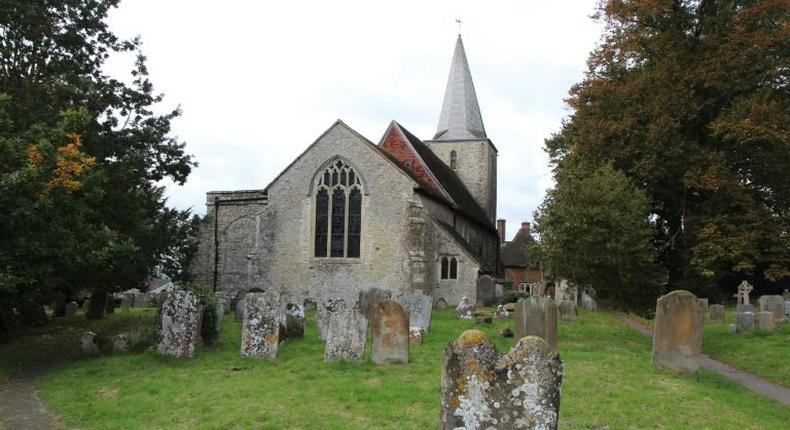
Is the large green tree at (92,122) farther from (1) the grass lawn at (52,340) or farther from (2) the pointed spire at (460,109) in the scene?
(2) the pointed spire at (460,109)

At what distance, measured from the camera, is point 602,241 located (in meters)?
17.0

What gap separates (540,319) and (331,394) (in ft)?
16.3

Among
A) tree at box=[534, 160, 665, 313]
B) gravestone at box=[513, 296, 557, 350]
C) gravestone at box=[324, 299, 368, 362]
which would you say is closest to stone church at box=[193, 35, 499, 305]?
tree at box=[534, 160, 665, 313]

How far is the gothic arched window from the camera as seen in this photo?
2950cm

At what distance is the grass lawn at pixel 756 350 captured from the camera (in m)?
13.2

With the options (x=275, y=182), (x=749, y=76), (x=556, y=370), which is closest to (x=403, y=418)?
(x=556, y=370)

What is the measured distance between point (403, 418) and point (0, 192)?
819 centimetres

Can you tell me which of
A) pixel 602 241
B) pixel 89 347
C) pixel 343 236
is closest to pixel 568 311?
pixel 602 241

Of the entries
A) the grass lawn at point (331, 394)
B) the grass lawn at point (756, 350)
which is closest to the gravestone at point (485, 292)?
the grass lawn at point (756, 350)

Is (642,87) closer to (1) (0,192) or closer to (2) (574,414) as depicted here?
(2) (574,414)

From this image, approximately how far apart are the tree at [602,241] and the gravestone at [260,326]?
8.09 metres

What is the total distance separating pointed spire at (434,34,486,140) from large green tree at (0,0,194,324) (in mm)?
25473

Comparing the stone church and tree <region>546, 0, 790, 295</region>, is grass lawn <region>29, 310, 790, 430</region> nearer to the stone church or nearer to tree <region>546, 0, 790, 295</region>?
tree <region>546, 0, 790, 295</region>

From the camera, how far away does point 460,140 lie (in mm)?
44688
